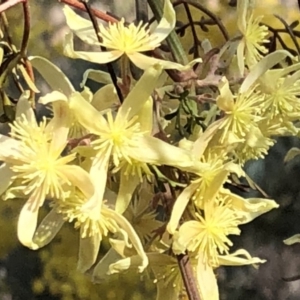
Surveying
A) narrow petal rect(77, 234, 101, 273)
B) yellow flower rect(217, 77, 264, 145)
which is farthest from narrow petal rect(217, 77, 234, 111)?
narrow petal rect(77, 234, 101, 273)

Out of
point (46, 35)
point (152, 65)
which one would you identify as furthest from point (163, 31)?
point (46, 35)

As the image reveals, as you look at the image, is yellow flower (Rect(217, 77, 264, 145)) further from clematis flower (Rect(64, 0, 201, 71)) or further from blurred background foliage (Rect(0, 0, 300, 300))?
blurred background foliage (Rect(0, 0, 300, 300))

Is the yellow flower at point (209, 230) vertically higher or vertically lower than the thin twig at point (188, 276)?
higher

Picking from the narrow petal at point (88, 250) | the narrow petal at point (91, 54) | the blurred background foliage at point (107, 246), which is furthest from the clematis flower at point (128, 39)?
the blurred background foliage at point (107, 246)

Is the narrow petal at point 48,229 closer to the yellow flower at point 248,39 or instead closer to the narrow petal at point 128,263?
the narrow petal at point 128,263

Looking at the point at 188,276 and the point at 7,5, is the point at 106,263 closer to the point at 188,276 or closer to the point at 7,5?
the point at 188,276

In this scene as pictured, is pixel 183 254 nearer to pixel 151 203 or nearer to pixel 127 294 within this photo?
pixel 151 203
